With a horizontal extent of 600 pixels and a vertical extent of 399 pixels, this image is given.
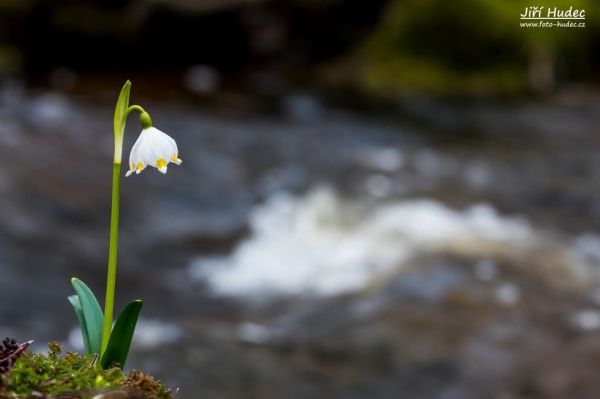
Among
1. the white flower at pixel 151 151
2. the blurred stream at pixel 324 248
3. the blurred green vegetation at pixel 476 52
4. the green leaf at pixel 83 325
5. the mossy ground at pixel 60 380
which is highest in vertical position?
the blurred green vegetation at pixel 476 52

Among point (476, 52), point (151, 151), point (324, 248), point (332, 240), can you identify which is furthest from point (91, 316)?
point (476, 52)

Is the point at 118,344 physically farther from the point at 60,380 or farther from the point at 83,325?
the point at 60,380

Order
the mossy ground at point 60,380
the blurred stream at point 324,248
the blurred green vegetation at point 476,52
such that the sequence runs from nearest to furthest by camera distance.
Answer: the mossy ground at point 60,380 < the blurred stream at point 324,248 < the blurred green vegetation at point 476,52

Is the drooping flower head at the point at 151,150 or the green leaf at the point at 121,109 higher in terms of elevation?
the green leaf at the point at 121,109

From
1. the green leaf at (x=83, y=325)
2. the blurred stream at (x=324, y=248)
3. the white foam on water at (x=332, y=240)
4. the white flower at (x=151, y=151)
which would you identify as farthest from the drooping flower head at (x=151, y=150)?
the white foam on water at (x=332, y=240)

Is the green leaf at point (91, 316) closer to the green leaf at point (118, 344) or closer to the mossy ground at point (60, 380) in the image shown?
the green leaf at point (118, 344)
